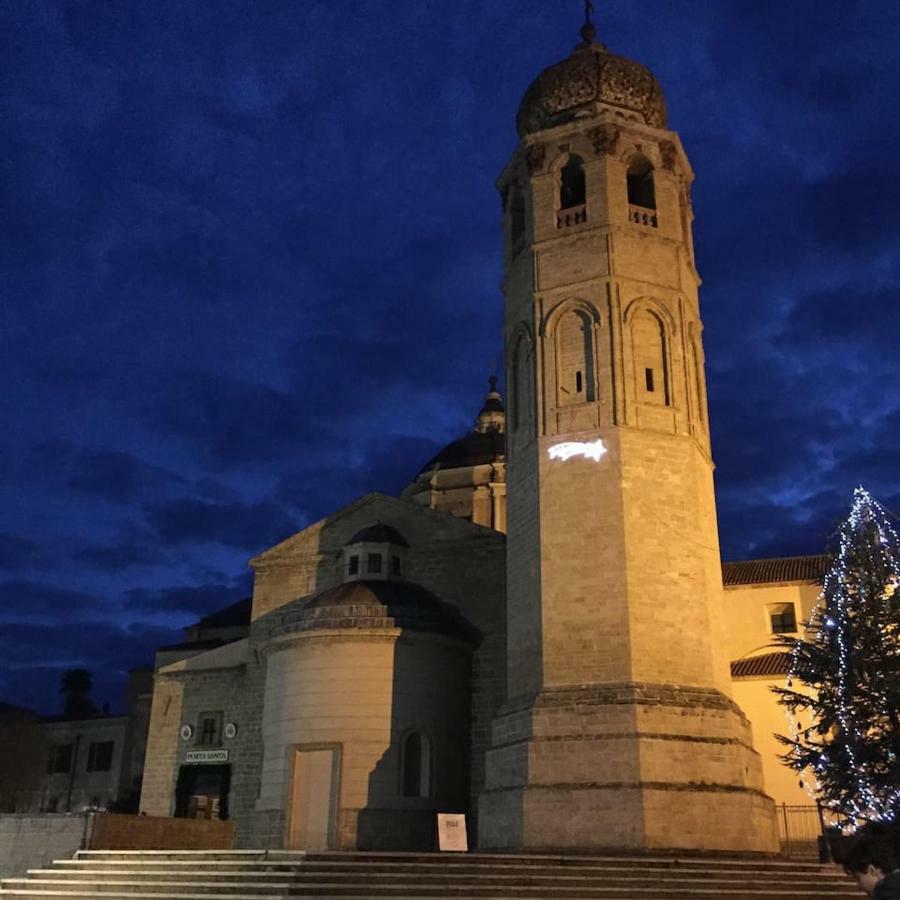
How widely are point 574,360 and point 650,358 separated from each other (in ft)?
5.67

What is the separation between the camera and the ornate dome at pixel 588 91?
85.4 feet

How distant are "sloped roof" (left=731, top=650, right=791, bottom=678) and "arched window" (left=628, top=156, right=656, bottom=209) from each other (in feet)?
38.9

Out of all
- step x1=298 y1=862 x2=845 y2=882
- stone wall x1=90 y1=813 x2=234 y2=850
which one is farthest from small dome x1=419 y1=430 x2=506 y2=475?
step x1=298 y1=862 x2=845 y2=882

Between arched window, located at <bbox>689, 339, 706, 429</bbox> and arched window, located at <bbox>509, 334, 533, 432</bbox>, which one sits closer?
arched window, located at <bbox>689, 339, 706, 429</bbox>

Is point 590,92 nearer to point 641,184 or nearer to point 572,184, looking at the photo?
point 572,184

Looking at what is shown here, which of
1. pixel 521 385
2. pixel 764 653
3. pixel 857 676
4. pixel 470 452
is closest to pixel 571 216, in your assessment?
pixel 521 385

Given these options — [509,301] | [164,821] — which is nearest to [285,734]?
[164,821]

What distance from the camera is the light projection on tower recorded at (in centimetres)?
2206

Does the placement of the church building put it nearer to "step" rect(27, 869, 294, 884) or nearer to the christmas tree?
the christmas tree

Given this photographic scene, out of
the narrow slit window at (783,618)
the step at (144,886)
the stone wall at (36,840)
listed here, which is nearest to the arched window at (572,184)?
the narrow slit window at (783,618)

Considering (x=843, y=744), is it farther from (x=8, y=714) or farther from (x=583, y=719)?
(x=8, y=714)

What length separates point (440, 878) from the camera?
15.4 meters

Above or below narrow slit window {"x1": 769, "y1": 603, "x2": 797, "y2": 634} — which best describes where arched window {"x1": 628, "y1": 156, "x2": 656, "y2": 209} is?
above

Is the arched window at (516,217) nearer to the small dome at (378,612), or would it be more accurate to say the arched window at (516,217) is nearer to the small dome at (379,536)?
the small dome at (379,536)
